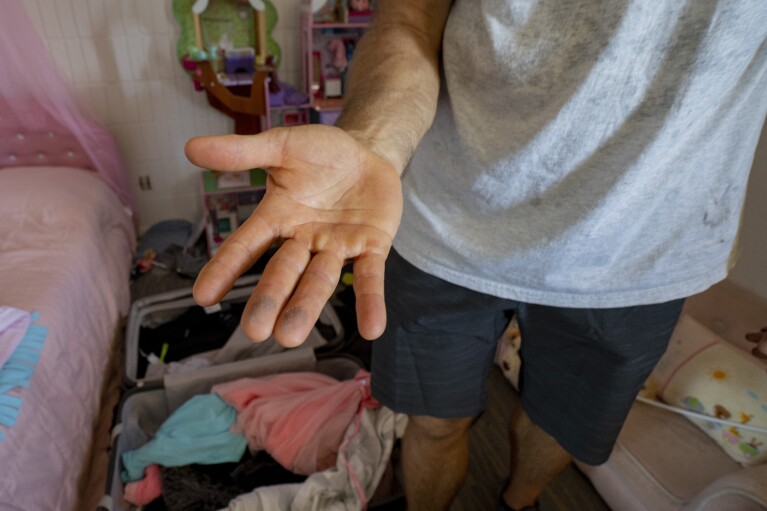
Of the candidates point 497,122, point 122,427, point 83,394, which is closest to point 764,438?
point 497,122

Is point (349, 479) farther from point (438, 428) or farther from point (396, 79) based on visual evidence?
point (396, 79)

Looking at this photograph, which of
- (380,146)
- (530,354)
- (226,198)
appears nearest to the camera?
(380,146)

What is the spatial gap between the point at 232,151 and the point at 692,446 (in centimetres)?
130

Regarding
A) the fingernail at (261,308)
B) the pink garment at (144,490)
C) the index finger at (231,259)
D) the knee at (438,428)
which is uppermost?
the index finger at (231,259)

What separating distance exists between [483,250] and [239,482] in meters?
0.97

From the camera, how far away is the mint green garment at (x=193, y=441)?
1229mm

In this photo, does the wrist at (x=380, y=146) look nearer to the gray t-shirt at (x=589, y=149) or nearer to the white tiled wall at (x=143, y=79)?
the gray t-shirt at (x=589, y=149)

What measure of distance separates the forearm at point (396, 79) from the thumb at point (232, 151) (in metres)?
0.11

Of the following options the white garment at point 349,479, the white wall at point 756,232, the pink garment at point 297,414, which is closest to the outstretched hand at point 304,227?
the white garment at point 349,479

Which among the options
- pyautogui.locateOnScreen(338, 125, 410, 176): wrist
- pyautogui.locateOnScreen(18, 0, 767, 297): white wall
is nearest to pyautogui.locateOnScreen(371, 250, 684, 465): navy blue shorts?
pyautogui.locateOnScreen(338, 125, 410, 176): wrist

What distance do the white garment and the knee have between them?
329mm

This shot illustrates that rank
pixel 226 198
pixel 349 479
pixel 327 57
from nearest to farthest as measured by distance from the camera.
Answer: pixel 349 479 < pixel 327 57 < pixel 226 198

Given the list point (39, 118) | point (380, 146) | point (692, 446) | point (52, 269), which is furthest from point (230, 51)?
point (692, 446)

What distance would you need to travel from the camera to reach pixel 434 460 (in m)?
0.94
